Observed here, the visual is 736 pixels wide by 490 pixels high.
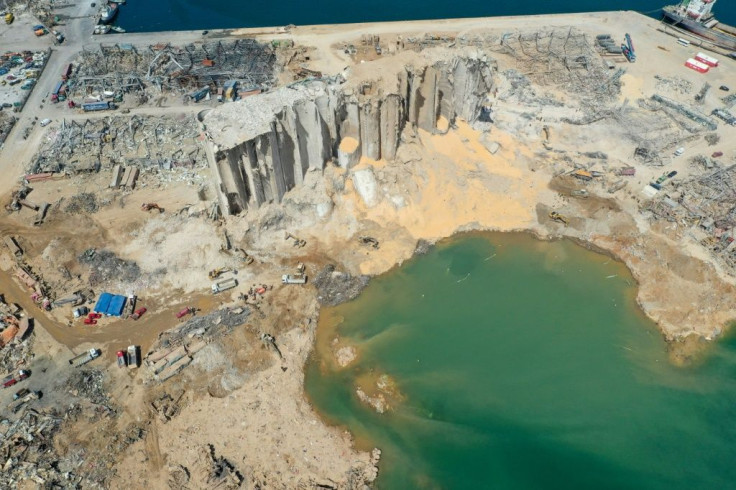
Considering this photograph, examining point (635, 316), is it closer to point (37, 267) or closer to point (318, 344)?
point (318, 344)

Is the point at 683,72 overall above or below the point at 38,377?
above

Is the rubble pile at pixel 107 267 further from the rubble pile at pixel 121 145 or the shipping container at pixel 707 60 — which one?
the shipping container at pixel 707 60

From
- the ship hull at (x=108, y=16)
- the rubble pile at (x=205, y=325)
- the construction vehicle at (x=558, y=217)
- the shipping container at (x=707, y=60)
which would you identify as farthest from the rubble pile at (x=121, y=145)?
the shipping container at (x=707, y=60)

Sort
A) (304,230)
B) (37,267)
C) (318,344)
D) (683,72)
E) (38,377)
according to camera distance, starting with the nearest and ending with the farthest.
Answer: (38,377) → (318,344) → (37,267) → (304,230) → (683,72)

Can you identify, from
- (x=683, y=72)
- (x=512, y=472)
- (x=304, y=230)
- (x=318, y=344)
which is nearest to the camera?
(x=512, y=472)

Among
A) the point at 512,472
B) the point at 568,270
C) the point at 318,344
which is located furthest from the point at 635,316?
the point at 318,344

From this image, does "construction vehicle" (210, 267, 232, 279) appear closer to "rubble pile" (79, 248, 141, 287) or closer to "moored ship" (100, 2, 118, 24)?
"rubble pile" (79, 248, 141, 287)
